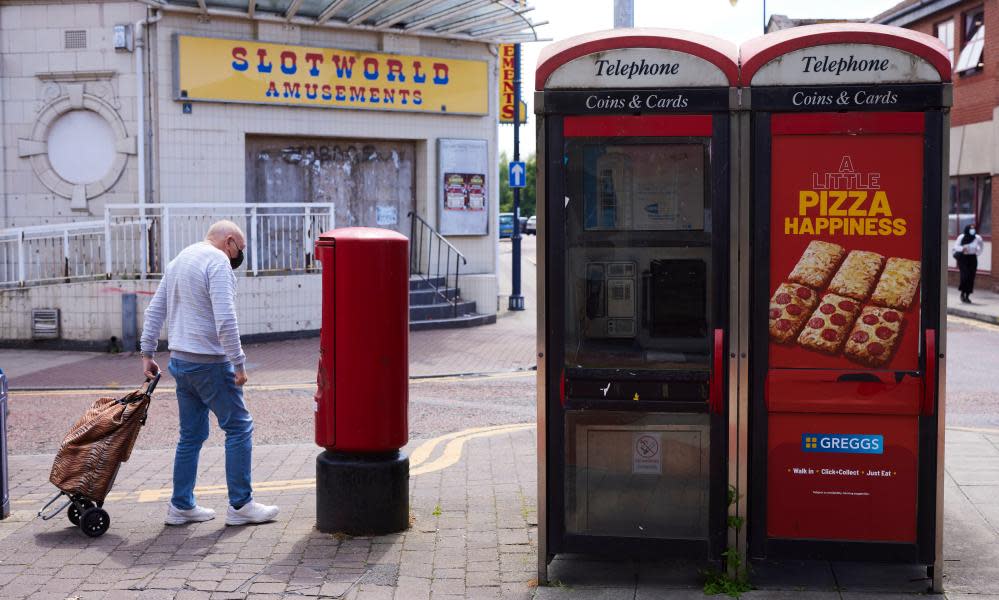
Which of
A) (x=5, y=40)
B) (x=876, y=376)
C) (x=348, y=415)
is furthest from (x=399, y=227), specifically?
(x=876, y=376)

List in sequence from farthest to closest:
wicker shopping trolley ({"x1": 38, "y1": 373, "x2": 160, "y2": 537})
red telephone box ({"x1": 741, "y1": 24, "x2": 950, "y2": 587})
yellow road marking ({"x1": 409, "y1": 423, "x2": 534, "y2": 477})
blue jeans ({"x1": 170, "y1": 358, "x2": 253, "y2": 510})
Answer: yellow road marking ({"x1": 409, "y1": 423, "x2": 534, "y2": 477})
blue jeans ({"x1": 170, "y1": 358, "x2": 253, "y2": 510})
wicker shopping trolley ({"x1": 38, "y1": 373, "x2": 160, "y2": 537})
red telephone box ({"x1": 741, "y1": 24, "x2": 950, "y2": 587})

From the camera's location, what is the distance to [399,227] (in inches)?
799

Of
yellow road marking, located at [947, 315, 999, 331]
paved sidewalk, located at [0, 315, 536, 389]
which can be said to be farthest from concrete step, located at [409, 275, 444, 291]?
yellow road marking, located at [947, 315, 999, 331]

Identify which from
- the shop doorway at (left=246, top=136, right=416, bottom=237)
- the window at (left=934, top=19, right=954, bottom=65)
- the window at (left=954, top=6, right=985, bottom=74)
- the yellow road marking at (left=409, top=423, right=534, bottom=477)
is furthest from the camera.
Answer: the window at (left=934, top=19, right=954, bottom=65)

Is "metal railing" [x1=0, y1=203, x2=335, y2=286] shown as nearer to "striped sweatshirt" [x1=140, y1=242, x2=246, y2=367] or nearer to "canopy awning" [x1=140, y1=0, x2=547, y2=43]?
"canopy awning" [x1=140, y1=0, x2=547, y2=43]

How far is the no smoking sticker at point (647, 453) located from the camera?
540 centimetres

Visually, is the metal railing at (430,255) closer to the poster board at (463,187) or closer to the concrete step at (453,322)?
the poster board at (463,187)

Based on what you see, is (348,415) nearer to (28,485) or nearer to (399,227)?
(28,485)

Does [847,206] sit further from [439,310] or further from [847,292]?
[439,310]

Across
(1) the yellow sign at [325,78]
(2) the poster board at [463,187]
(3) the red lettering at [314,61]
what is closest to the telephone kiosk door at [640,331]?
(1) the yellow sign at [325,78]

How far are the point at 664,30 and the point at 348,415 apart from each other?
261 centimetres

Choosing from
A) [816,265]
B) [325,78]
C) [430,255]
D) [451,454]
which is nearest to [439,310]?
[430,255]

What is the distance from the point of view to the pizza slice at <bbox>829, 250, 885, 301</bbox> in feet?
17.1

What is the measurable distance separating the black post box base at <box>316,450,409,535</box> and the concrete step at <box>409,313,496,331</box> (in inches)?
447
